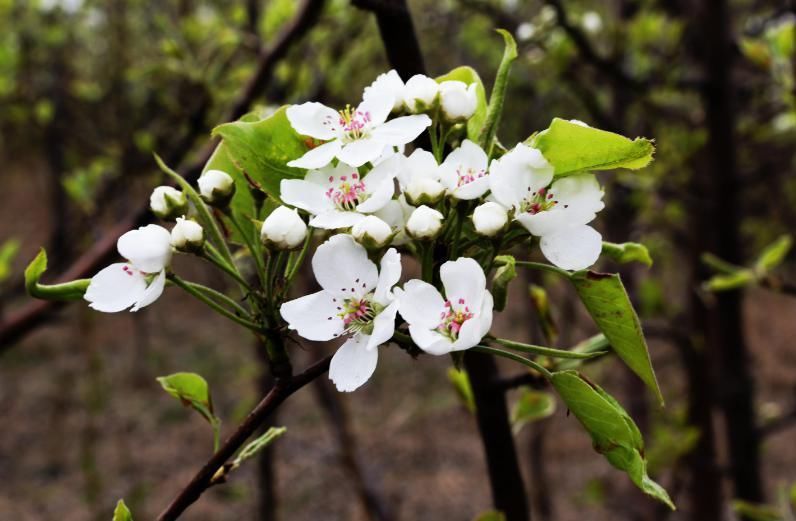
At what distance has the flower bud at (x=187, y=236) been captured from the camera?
0.71 metres

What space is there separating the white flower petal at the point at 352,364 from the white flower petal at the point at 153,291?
182 mm

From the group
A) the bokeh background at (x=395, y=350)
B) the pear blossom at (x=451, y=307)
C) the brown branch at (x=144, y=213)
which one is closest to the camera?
the pear blossom at (x=451, y=307)

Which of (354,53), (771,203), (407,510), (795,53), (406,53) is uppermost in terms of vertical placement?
(406,53)

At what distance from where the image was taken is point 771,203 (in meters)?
5.45

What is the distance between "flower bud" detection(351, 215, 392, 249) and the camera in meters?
0.66

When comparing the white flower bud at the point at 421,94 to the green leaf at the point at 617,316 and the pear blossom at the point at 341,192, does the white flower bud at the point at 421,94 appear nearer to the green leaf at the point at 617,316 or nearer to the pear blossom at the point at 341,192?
the pear blossom at the point at 341,192

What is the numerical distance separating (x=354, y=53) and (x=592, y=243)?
3121mm

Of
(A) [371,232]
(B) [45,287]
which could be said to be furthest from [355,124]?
(B) [45,287]

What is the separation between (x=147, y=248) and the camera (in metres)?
0.71

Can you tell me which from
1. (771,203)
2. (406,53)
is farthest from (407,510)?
(406,53)

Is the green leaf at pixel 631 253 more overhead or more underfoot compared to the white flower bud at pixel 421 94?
more underfoot

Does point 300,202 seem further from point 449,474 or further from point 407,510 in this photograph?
point 449,474

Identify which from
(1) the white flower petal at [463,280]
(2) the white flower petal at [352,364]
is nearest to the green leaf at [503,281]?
(1) the white flower petal at [463,280]

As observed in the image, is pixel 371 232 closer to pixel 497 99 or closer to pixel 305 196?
pixel 305 196
